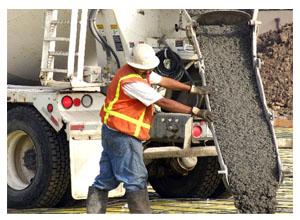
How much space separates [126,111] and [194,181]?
2501 millimetres

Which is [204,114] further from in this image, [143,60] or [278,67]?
[278,67]

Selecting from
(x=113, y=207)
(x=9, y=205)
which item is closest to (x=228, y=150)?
(x=113, y=207)

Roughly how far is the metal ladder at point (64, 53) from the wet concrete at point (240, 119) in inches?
44.5

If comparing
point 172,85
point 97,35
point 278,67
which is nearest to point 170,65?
point 97,35

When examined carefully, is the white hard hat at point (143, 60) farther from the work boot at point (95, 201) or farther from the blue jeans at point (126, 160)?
the work boot at point (95, 201)

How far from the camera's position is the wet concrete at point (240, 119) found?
287 inches

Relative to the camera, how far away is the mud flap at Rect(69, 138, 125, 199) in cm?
804

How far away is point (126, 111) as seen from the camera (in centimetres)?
689

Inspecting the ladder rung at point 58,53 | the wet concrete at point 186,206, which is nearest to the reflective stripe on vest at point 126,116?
the ladder rung at point 58,53

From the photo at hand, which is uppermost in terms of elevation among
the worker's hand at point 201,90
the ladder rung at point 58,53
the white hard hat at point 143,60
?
the white hard hat at point 143,60

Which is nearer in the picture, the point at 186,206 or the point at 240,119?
the point at 240,119

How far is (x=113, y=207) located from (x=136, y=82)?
6.69 feet

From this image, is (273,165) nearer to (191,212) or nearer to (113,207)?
(191,212)

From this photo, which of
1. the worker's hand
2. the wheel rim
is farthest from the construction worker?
the wheel rim
